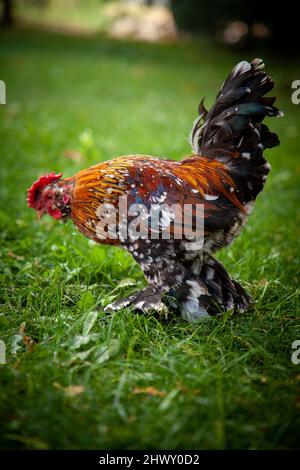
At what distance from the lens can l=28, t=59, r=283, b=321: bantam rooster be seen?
3.04 m

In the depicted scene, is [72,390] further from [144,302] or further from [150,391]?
[144,302]

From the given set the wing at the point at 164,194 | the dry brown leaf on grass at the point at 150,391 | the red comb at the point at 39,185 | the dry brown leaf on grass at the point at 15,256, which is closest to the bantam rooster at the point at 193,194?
the wing at the point at 164,194

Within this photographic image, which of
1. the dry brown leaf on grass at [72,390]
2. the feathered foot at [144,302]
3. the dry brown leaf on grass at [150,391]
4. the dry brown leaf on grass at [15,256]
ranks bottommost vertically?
the dry brown leaf on grass at [150,391]

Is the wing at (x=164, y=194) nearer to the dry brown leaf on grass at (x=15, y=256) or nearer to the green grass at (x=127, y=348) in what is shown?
the green grass at (x=127, y=348)

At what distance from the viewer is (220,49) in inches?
915

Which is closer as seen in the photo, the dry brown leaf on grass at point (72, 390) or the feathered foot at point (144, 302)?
the dry brown leaf on grass at point (72, 390)

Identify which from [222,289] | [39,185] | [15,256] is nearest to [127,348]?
[222,289]

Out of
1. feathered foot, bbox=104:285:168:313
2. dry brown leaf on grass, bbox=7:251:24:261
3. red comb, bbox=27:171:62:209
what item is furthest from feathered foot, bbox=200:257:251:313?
dry brown leaf on grass, bbox=7:251:24:261

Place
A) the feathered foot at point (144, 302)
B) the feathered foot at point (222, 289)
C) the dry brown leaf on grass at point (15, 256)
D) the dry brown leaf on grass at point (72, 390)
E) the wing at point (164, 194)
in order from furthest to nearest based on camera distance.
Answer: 1. the dry brown leaf on grass at point (15, 256)
2. the feathered foot at point (222, 289)
3. the feathered foot at point (144, 302)
4. the wing at point (164, 194)
5. the dry brown leaf on grass at point (72, 390)

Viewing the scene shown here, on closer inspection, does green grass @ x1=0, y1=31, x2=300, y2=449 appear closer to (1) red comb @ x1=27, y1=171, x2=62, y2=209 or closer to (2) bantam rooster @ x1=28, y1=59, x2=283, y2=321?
(2) bantam rooster @ x1=28, y1=59, x2=283, y2=321

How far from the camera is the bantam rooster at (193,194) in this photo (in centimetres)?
304

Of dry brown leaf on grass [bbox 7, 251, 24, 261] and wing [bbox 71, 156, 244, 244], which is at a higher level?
wing [bbox 71, 156, 244, 244]

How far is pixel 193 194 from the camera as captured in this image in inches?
121

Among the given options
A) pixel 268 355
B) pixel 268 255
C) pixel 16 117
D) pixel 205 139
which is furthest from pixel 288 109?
pixel 268 355
